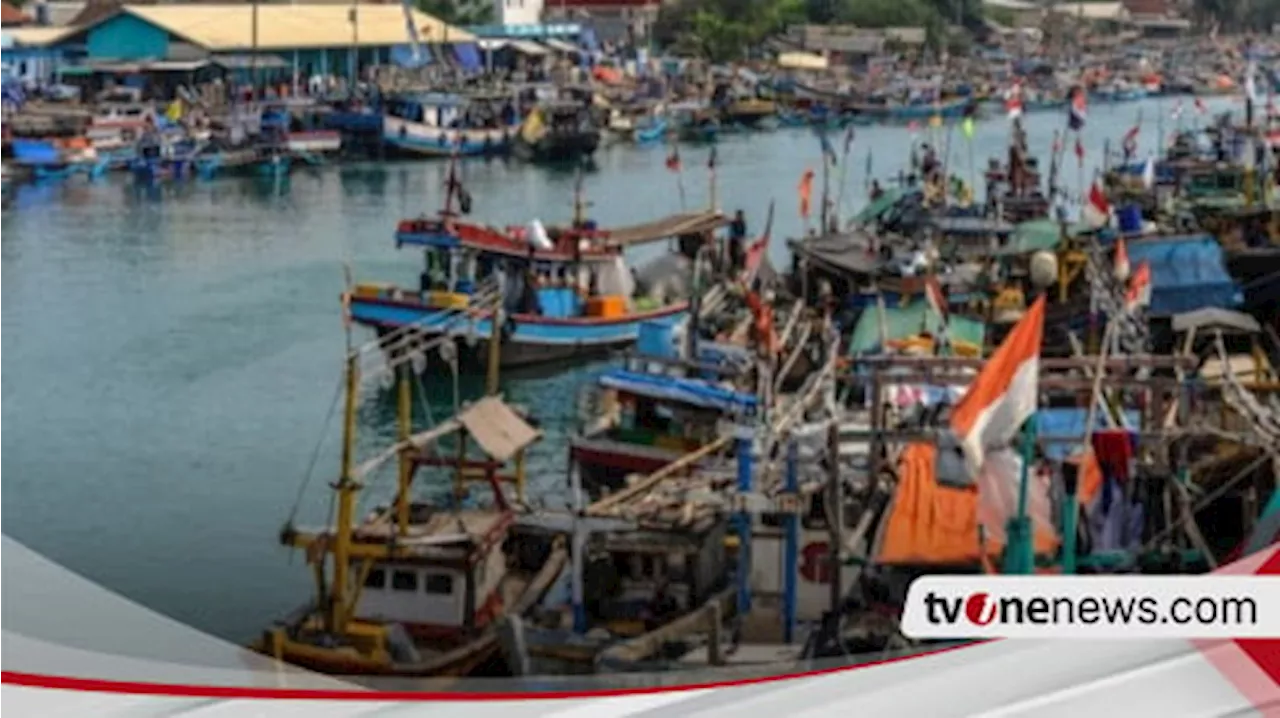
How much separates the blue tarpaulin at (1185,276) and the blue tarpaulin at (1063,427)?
57cm

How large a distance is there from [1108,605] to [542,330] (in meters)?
3.68

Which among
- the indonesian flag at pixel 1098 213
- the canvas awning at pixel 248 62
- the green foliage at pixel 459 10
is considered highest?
the green foliage at pixel 459 10

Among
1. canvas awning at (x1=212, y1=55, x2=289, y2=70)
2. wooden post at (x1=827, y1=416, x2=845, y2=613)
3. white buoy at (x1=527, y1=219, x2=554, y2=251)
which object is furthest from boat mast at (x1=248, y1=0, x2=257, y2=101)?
white buoy at (x1=527, y1=219, x2=554, y2=251)

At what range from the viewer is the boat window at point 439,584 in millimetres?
1663

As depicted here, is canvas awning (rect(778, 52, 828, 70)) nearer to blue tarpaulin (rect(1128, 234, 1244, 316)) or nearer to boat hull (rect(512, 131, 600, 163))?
blue tarpaulin (rect(1128, 234, 1244, 316))

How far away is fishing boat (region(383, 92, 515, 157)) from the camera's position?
476cm

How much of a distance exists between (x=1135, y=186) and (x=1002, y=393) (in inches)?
177

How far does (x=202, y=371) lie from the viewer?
2.17m

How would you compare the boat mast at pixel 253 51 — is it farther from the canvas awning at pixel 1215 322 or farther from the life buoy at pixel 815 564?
the canvas awning at pixel 1215 322

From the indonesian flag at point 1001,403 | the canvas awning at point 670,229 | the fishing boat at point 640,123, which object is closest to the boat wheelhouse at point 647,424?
the canvas awning at point 670,229

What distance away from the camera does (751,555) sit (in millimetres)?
1717

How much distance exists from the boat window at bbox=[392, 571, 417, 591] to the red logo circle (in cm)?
118

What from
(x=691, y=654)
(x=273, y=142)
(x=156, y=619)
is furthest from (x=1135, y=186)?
(x=156, y=619)

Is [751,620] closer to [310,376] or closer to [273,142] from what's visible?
[310,376]
